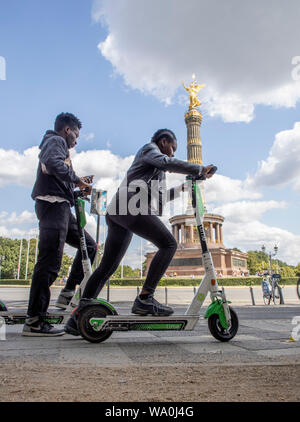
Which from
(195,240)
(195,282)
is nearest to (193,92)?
(195,240)

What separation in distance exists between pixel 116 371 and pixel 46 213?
2.05 metres

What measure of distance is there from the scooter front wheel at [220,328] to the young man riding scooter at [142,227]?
45 cm

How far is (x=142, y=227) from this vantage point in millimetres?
3436

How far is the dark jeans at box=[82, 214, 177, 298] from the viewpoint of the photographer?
3430 mm

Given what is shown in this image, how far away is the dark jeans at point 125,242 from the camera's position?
3430mm

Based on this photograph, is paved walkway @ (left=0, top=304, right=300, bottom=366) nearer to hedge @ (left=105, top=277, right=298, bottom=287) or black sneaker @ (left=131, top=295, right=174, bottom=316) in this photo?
black sneaker @ (left=131, top=295, right=174, bottom=316)

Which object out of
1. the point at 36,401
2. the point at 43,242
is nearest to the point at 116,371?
the point at 36,401

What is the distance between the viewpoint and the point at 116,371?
2137 mm

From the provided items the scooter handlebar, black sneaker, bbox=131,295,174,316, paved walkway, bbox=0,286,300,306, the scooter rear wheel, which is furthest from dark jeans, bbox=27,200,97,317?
paved walkway, bbox=0,286,300,306

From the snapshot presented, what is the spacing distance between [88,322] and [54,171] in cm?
151

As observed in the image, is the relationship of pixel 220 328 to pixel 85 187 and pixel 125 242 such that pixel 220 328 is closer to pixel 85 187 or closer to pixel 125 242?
pixel 125 242

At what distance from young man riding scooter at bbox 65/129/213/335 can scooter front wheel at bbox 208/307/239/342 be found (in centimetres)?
45

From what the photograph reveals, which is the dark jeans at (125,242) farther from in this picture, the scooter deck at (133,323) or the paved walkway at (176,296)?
the paved walkway at (176,296)
